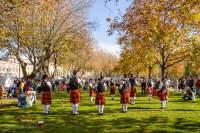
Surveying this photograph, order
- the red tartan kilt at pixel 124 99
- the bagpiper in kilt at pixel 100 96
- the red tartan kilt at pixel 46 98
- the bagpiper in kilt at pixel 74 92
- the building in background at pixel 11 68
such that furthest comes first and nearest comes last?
the building in background at pixel 11 68 < the red tartan kilt at pixel 124 99 < the red tartan kilt at pixel 46 98 < the bagpiper in kilt at pixel 100 96 < the bagpiper in kilt at pixel 74 92

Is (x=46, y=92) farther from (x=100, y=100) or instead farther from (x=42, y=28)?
(x=42, y=28)

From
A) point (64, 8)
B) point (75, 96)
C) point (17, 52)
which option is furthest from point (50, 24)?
point (75, 96)

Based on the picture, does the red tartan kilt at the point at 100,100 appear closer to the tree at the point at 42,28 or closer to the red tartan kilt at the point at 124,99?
the red tartan kilt at the point at 124,99

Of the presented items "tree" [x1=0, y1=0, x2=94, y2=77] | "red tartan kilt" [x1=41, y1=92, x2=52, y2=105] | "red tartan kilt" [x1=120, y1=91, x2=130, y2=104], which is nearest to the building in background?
"tree" [x1=0, y1=0, x2=94, y2=77]

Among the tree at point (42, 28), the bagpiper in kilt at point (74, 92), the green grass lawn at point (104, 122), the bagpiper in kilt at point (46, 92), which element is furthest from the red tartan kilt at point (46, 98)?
the tree at point (42, 28)

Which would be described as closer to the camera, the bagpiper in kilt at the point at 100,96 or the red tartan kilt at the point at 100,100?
the bagpiper in kilt at the point at 100,96

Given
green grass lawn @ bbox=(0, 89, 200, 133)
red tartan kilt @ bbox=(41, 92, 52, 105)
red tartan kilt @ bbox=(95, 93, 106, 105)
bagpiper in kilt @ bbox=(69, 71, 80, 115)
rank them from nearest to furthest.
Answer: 1. green grass lawn @ bbox=(0, 89, 200, 133)
2. bagpiper in kilt @ bbox=(69, 71, 80, 115)
3. red tartan kilt @ bbox=(95, 93, 106, 105)
4. red tartan kilt @ bbox=(41, 92, 52, 105)

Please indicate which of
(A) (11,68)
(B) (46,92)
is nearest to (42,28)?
(B) (46,92)

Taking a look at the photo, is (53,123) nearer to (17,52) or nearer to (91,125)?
(91,125)

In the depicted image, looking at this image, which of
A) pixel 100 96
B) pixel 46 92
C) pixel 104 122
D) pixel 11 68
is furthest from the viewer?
pixel 11 68

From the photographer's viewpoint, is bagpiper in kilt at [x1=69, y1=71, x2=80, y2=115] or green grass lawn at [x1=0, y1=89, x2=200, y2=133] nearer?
green grass lawn at [x1=0, y1=89, x2=200, y2=133]

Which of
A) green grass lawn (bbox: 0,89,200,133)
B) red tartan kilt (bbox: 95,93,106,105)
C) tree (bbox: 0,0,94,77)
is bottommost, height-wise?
green grass lawn (bbox: 0,89,200,133)

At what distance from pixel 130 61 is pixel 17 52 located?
21757 millimetres

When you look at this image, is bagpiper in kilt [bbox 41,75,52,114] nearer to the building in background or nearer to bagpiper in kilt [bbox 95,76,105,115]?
bagpiper in kilt [bbox 95,76,105,115]
